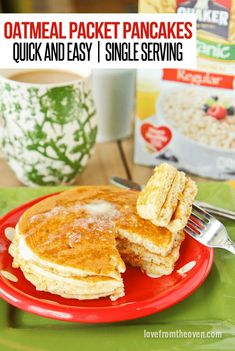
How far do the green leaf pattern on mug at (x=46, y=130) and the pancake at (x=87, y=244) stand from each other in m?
0.27

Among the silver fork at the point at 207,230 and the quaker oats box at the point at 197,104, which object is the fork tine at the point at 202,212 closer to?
the silver fork at the point at 207,230

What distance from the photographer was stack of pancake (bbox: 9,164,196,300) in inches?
35.7

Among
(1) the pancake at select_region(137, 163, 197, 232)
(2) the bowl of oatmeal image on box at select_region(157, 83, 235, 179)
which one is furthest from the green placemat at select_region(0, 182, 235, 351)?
(2) the bowl of oatmeal image on box at select_region(157, 83, 235, 179)

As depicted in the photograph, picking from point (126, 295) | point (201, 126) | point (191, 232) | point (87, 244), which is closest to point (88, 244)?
point (87, 244)

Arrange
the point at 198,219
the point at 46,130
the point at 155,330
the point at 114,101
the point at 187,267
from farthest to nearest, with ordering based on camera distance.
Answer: the point at 114,101 → the point at 46,130 → the point at 198,219 → the point at 187,267 → the point at 155,330

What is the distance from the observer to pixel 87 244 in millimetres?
946

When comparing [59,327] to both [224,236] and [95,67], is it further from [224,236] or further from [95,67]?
[95,67]

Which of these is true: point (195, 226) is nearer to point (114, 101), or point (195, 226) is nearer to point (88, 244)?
point (88, 244)

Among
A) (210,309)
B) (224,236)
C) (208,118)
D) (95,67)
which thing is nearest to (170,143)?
(208,118)

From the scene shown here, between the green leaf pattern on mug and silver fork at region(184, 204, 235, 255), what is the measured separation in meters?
0.39

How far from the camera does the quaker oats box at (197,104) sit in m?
1.33

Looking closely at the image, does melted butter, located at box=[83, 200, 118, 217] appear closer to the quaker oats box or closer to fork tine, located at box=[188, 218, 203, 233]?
fork tine, located at box=[188, 218, 203, 233]

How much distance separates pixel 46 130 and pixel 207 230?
0.48 metres

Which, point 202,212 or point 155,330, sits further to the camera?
point 202,212
